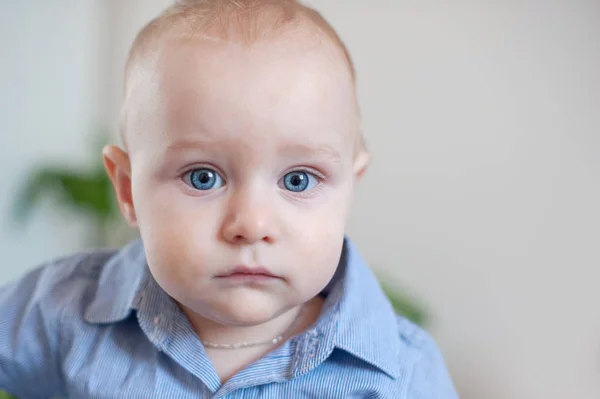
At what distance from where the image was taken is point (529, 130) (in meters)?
1.21

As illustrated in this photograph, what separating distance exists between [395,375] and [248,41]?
435mm

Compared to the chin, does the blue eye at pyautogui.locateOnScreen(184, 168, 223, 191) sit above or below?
above

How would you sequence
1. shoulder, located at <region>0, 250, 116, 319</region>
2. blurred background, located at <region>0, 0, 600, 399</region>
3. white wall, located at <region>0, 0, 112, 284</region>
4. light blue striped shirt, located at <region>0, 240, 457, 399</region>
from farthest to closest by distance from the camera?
white wall, located at <region>0, 0, 112, 284</region> → blurred background, located at <region>0, 0, 600, 399</region> → shoulder, located at <region>0, 250, 116, 319</region> → light blue striped shirt, located at <region>0, 240, 457, 399</region>

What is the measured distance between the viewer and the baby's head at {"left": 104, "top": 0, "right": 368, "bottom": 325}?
2.34 ft

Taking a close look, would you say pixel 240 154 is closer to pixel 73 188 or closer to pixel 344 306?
pixel 344 306

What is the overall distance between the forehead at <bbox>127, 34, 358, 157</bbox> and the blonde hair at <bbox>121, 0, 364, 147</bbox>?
0.6 inches

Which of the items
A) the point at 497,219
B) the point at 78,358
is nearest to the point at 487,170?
the point at 497,219

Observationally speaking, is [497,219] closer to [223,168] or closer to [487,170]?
[487,170]

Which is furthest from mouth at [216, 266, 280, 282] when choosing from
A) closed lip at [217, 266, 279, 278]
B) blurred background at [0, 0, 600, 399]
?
blurred background at [0, 0, 600, 399]

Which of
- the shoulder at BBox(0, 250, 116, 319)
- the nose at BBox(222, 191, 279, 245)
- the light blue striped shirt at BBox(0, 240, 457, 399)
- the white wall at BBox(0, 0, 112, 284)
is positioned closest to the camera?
the nose at BBox(222, 191, 279, 245)

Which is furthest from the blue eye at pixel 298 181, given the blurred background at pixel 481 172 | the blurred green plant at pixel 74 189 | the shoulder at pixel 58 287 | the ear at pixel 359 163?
the blurred green plant at pixel 74 189

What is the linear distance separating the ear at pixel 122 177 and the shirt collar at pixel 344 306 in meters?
0.10

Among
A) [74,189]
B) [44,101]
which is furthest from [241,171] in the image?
[44,101]

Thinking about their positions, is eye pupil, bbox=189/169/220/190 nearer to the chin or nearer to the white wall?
the chin
